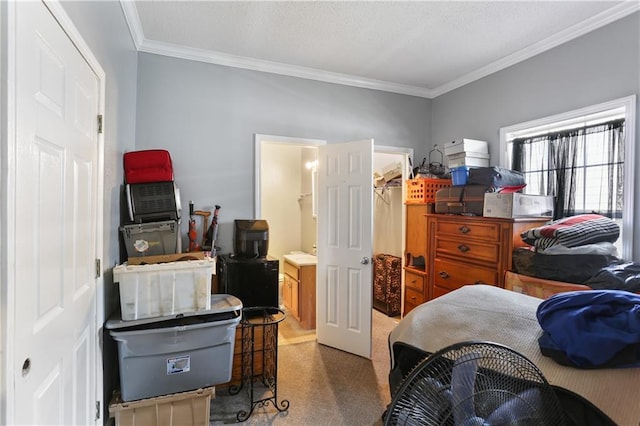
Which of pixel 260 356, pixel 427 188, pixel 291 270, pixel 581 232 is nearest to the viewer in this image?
pixel 581 232

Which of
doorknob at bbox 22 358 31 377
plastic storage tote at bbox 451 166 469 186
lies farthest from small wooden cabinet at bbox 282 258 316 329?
doorknob at bbox 22 358 31 377

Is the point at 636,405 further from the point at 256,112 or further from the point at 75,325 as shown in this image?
the point at 256,112

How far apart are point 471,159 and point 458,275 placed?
114 cm

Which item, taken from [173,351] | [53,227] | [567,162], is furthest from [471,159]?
[53,227]

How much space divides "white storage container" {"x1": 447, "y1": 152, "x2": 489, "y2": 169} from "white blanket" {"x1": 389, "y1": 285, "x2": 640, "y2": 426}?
1.77 m

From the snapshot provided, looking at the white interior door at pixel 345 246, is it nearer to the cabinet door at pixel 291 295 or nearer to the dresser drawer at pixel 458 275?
the cabinet door at pixel 291 295


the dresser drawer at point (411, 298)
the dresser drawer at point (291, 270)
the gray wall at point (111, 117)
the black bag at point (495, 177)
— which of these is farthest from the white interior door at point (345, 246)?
the gray wall at point (111, 117)

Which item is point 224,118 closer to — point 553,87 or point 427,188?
point 427,188

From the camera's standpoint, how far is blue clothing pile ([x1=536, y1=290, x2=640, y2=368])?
917 mm

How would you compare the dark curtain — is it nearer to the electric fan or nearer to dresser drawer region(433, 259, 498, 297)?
dresser drawer region(433, 259, 498, 297)

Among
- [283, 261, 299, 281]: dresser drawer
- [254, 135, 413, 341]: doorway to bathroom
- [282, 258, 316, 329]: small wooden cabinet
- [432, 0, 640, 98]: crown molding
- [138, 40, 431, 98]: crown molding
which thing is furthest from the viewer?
[254, 135, 413, 341]: doorway to bathroom

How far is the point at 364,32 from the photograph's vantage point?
2.55 metres

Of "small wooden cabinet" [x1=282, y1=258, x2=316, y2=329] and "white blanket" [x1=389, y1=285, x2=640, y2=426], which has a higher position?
"white blanket" [x1=389, y1=285, x2=640, y2=426]

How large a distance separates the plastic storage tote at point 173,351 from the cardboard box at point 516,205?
211 cm
